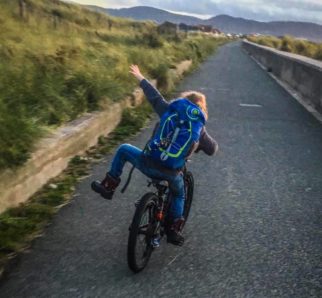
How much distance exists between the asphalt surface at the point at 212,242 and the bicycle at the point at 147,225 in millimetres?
140

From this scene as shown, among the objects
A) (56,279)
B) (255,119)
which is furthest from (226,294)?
(255,119)

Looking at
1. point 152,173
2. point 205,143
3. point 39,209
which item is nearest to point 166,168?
point 152,173

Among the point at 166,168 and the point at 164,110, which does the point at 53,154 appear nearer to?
the point at 164,110

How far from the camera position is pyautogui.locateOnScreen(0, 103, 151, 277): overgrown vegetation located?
15.2 ft

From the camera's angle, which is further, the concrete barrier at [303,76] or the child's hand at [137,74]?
the concrete barrier at [303,76]

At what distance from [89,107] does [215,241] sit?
4.61m

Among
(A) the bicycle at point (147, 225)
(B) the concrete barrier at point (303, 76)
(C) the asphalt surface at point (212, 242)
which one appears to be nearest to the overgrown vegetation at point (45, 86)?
(C) the asphalt surface at point (212, 242)

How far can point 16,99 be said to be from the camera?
22.8 ft

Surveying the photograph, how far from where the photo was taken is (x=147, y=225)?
170 inches

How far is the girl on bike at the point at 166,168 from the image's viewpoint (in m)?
4.39

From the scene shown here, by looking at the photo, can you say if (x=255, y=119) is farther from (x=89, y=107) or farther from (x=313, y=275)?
(x=313, y=275)

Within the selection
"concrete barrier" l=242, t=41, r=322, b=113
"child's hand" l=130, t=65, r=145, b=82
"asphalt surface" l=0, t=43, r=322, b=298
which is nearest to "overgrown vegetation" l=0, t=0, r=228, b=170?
"asphalt surface" l=0, t=43, r=322, b=298

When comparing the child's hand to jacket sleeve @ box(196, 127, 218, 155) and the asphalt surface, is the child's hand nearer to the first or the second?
jacket sleeve @ box(196, 127, 218, 155)

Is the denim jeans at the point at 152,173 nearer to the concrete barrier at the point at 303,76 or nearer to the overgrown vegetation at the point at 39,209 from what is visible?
the overgrown vegetation at the point at 39,209
